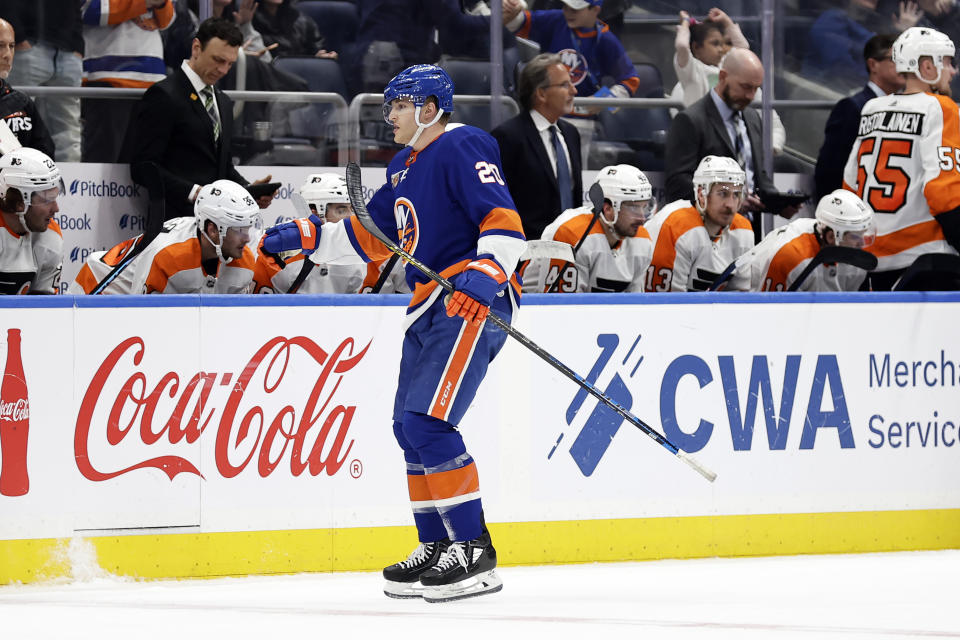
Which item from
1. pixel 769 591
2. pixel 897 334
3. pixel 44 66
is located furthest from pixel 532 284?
pixel 44 66

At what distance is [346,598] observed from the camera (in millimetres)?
4039

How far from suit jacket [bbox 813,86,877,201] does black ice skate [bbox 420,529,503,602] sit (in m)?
3.06

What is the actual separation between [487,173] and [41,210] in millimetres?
2042

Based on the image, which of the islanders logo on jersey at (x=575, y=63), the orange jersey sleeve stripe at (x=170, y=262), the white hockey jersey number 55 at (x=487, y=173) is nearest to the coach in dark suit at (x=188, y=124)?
the orange jersey sleeve stripe at (x=170, y=262)

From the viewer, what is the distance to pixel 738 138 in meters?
6.20

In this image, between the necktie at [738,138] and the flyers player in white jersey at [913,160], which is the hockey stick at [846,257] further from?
the necktie at [738,138]

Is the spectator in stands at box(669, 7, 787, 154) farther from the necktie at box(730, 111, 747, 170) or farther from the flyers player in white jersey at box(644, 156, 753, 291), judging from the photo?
the flyers player in white jersey at box(644, 156, 753, 291)

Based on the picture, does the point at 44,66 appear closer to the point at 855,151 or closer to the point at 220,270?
the point at 220,270

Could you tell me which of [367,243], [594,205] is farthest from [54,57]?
[594,205]

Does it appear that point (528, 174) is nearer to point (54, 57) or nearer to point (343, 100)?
point (343, 100)

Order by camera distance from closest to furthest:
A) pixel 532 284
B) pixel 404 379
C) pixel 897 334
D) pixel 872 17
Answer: pixel 404 379 → pixel 897 334 → pixel 532 284 → pixel 872 17

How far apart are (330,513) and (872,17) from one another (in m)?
4.01

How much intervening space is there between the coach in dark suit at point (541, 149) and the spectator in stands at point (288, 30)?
34.4 inches

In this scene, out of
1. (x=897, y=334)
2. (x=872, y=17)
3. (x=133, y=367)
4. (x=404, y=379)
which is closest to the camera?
(x=404, y=379)
